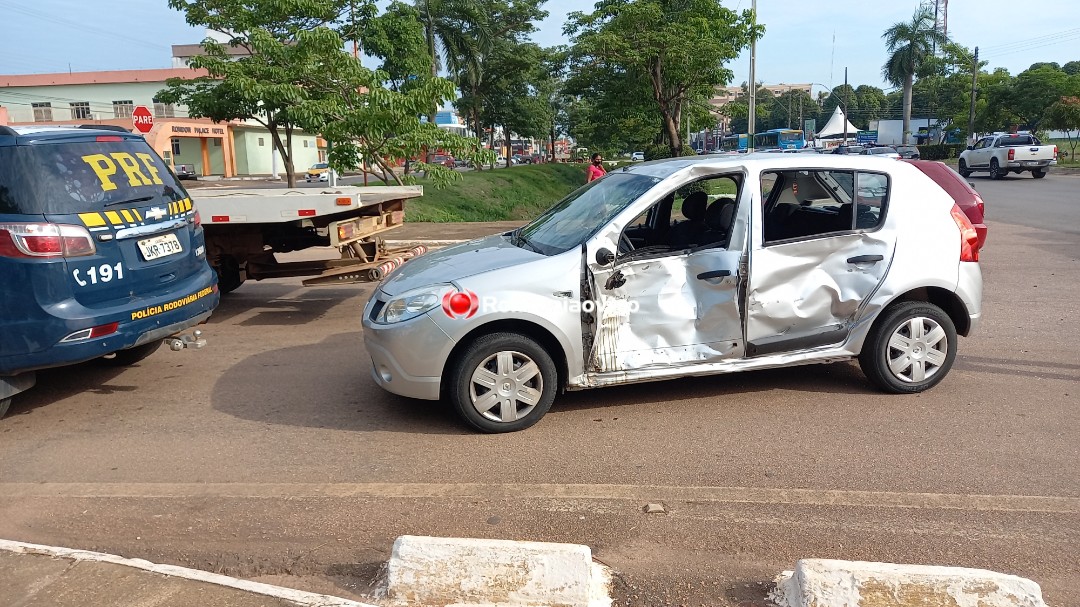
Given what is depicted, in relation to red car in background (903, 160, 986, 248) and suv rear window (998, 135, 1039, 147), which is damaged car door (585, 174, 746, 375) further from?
suv rear window (998, 135, 1039, 147)

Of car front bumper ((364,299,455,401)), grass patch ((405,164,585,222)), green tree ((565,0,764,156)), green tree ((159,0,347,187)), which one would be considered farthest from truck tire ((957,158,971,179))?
car front bumper ((364,299,455,401))

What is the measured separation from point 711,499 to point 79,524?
10.4ft

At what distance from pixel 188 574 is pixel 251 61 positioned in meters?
14.5

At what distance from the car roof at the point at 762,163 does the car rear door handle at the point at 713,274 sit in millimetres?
704

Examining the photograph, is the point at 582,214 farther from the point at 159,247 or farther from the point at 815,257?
the point at 159,247

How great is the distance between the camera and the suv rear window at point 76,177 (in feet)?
17.0

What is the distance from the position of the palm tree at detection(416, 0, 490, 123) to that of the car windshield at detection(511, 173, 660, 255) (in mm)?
26938

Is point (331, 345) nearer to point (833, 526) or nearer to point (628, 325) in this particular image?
point (628, 325)

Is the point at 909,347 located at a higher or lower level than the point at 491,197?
lower

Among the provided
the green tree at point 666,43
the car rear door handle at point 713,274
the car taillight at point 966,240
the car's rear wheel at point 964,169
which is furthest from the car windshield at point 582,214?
the car's rear wheel at point 964,169

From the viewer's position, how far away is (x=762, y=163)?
5.58 meters

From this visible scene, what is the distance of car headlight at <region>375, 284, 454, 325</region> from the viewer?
198 inches

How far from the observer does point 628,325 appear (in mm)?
5238

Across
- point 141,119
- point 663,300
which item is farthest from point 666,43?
point 663,300
